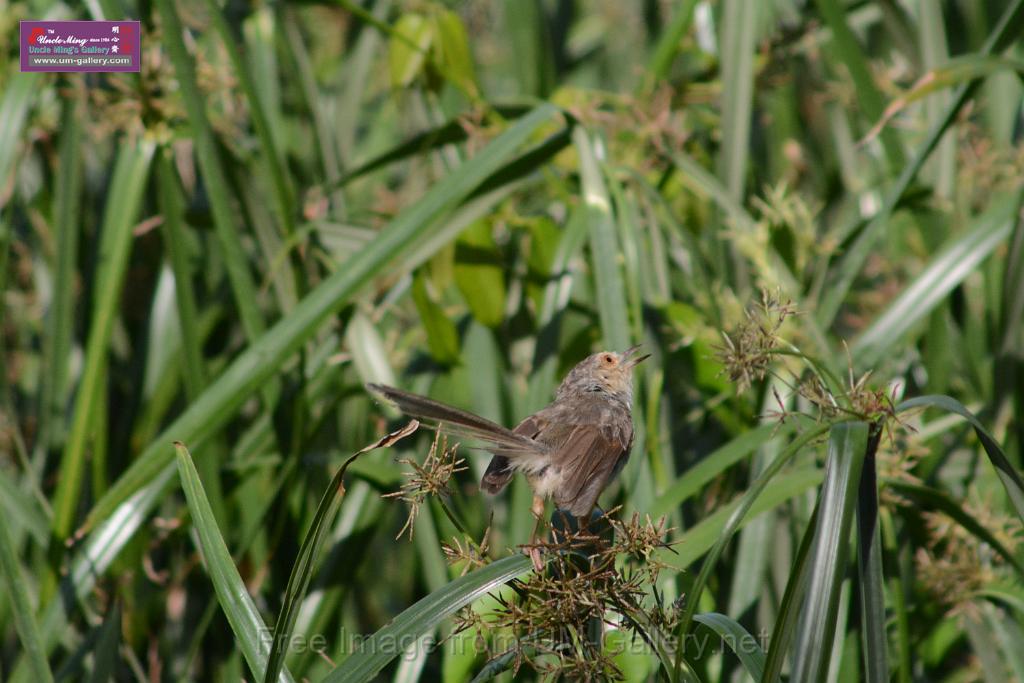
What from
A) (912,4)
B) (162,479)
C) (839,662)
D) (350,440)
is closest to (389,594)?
(350,440)

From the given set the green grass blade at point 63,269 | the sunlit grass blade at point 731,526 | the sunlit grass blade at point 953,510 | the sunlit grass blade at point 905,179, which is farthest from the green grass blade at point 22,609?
the sunlit grass blade at point 905,179

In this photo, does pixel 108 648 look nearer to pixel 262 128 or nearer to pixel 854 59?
pixel 262 128

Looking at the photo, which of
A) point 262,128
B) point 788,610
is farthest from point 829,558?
point 262,128

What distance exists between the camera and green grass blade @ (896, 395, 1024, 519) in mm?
1243

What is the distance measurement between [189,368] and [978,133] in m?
2.42

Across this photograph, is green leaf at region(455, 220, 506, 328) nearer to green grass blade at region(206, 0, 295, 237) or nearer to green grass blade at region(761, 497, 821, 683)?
green grass blade at region(206, 0, 295, 237)

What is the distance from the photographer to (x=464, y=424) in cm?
141

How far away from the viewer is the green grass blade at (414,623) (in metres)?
1.26

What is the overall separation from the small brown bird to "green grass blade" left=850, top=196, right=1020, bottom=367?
57 centimetres

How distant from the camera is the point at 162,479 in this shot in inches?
81.9

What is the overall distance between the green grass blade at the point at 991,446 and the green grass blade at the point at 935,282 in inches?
35.5

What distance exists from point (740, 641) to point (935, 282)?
1.22 metres

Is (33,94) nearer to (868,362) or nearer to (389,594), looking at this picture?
(389,594)

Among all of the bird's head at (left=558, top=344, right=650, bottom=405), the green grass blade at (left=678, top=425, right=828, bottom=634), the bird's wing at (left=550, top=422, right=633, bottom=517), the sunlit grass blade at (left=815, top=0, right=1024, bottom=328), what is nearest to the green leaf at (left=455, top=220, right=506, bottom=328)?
the bird's head at (left=558, top=344, right=650, bottom=405)
